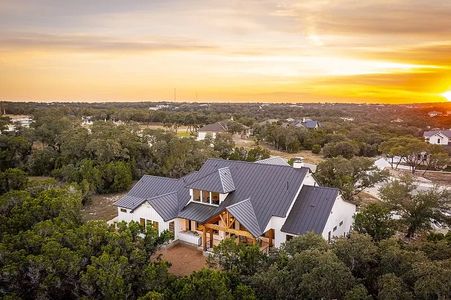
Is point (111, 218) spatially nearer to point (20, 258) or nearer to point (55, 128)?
point (20, 258)

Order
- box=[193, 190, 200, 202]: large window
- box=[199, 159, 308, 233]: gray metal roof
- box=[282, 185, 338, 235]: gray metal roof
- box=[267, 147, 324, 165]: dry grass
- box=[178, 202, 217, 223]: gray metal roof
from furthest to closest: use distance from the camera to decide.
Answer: box=[267, 147, 324, 165]: dry grass → box=[193, 190, 200, 202]: large window → box=[178, 202, 217, 223]: gray metal roof → box=[199, 159, 308, 233]: gray metal roof → box=[282, 185, 338, 235]: gray metal roof

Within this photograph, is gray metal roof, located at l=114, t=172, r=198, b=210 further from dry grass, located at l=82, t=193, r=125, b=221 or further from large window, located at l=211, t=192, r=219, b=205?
dry grass, located at l=82, t=193, r=125, b=221

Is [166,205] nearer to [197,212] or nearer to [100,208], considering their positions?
[197,212]

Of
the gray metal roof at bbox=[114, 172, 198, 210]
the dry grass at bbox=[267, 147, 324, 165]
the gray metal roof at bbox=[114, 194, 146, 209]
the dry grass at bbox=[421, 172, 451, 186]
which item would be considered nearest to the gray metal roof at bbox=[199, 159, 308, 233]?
the gray metal roof at bbox=[114, 172, 198, 210]

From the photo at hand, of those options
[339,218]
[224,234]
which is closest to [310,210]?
[339,218]

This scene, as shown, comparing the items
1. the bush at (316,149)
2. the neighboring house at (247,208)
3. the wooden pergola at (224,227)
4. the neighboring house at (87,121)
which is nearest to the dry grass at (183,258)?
the neighboring house at (247,208)

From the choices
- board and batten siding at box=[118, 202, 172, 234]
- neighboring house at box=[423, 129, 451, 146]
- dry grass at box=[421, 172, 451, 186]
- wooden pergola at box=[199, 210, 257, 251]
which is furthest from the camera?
neighboring house at box=[423, 129, 451, 146]

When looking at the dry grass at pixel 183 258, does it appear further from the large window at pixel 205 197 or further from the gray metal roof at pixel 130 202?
the gray metal roof at pixel 130 202

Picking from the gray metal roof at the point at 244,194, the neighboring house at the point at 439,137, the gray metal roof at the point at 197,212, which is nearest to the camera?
the gray metal roof at the point at 244,194
